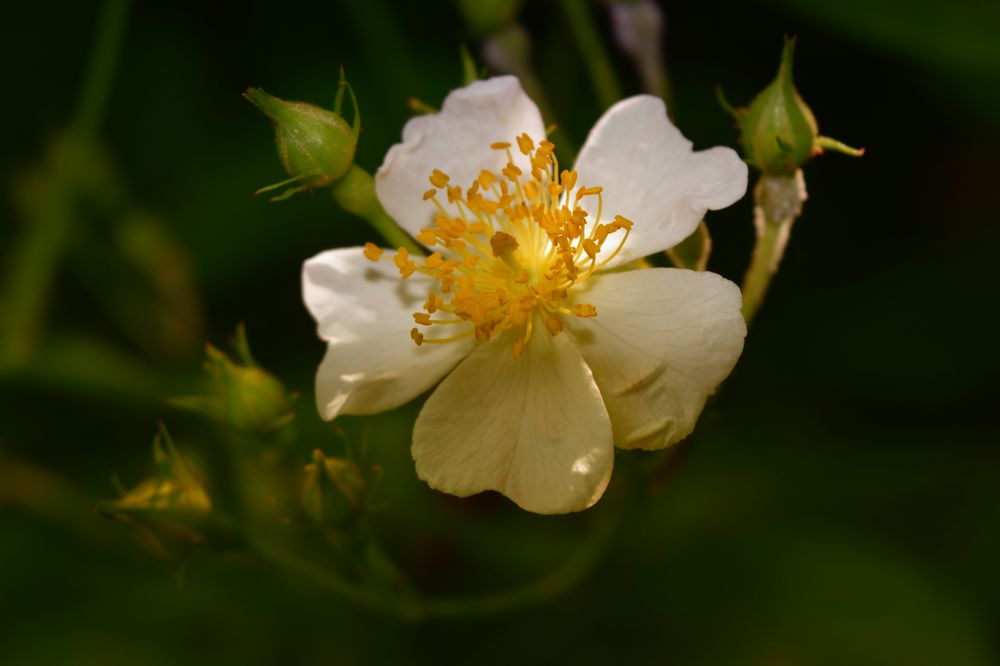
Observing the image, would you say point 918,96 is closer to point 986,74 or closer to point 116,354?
point 986,74

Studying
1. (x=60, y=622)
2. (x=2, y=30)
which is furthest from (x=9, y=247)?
(x=60, y=622)

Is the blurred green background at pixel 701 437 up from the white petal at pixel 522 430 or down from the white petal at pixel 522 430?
down

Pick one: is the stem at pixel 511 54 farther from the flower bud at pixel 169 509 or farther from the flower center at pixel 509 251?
the flower bud at pixel 169 509

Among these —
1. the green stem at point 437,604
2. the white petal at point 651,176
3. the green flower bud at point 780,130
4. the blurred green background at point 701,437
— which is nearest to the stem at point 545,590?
the green stem at point 437,604

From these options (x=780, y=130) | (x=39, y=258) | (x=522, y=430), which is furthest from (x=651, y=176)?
(x=39, y=258)

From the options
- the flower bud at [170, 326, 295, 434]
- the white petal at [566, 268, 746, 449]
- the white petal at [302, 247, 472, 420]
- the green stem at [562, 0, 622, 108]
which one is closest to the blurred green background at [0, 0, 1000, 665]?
the green stem at [562, 0, 622, 108]

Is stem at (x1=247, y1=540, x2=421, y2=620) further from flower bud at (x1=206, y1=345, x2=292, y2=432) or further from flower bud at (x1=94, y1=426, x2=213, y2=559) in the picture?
flower bud at (x1=206, y1=345, x2=292, y2=432)
